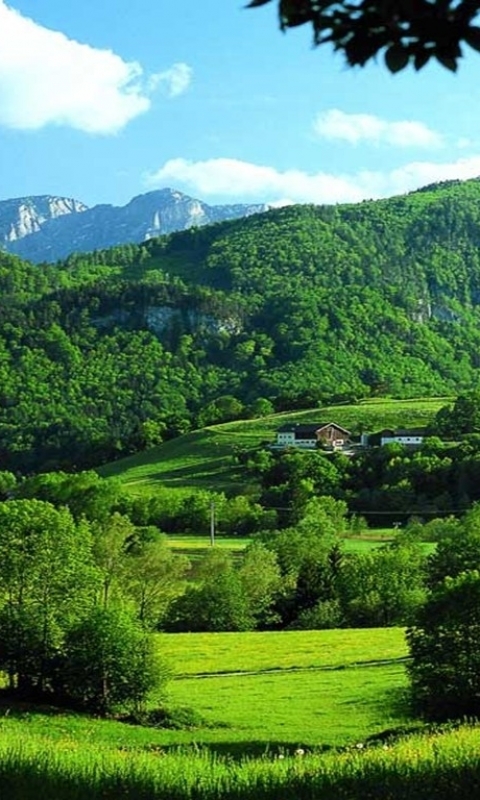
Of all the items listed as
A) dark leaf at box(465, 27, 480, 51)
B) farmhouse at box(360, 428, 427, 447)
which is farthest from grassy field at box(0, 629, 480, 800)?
farmhouse at box(360, 428, 427, 447)

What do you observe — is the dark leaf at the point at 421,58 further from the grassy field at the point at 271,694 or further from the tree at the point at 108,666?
the tree at the point at 108,666

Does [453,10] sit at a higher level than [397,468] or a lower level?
higher

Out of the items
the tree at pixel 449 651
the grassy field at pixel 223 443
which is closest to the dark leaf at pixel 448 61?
the tree at pixel 449 651

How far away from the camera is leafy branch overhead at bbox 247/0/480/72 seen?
181 inches

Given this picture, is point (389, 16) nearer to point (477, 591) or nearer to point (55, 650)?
point (477, 591)

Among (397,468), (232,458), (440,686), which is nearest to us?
(440,686)

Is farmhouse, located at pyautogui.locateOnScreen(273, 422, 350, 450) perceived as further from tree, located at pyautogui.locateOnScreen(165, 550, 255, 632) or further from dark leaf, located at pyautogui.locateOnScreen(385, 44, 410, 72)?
dark leaf, located at pyautogui.locateOnScreen(385, 44, 410, 72)

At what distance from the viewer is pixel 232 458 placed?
156 m

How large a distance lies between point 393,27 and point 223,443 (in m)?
166

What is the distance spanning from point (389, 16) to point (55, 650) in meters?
39.5

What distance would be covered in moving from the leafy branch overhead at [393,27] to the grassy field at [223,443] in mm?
135489

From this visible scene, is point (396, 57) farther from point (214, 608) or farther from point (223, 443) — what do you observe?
point (223, 443)

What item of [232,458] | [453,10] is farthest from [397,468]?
[453,10]

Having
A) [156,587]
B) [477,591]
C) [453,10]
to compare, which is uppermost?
[453,10]
